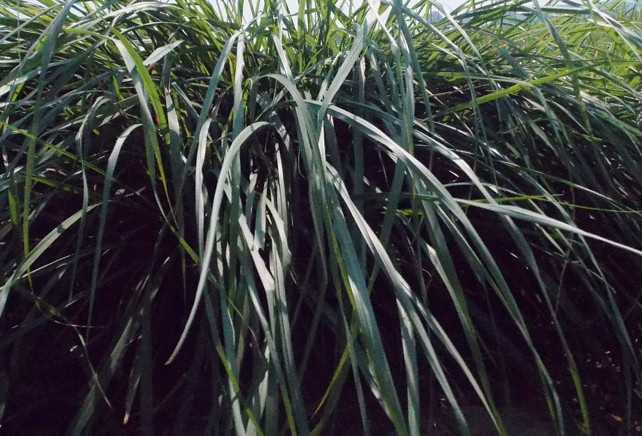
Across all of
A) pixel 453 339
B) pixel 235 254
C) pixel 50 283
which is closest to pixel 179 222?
pixel 235 254

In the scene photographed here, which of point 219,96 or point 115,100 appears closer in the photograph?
point 115,100

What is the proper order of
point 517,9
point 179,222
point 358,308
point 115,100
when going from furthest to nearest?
point 517,9 < point 115,100 < point 179,222 < point 358,308

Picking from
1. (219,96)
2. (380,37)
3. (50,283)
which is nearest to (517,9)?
(380,37)

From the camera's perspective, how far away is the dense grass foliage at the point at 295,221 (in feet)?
4.70

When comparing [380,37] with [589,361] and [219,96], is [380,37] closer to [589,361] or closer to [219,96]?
[219,96]

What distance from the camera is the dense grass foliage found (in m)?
1.43

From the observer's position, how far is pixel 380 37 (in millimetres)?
2223

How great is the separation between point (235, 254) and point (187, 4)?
39.1 inches

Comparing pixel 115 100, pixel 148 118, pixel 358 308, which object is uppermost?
pixel 115 100

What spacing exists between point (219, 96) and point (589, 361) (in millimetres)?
1184

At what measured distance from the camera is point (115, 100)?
5.72ft

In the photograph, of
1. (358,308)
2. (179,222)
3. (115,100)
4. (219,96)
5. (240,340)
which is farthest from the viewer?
(219,96)

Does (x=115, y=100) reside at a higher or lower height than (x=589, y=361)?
higher

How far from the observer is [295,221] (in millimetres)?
1753
